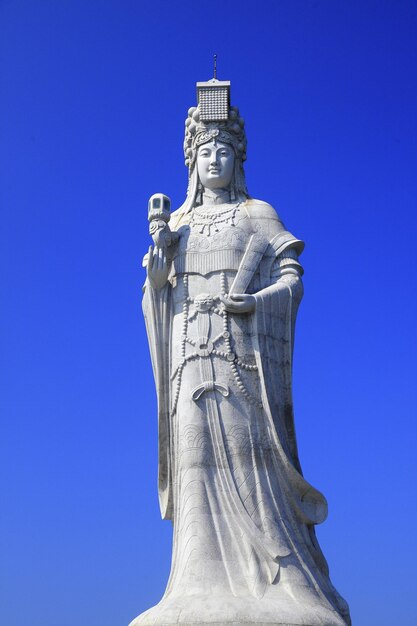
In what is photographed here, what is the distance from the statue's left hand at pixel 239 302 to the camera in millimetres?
12695

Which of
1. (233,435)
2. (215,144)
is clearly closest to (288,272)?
(215,144)

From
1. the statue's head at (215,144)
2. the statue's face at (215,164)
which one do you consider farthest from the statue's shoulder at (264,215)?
the statue's face at (215,164)

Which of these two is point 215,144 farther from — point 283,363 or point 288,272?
point 283,363

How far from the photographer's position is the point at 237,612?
1070 cm

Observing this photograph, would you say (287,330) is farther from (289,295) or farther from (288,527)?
(288,527)

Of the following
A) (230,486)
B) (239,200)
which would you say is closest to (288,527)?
(230,486)

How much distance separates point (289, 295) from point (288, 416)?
175 cm

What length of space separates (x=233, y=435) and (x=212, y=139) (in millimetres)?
4651

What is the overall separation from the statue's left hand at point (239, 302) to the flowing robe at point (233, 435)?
0.11 meters

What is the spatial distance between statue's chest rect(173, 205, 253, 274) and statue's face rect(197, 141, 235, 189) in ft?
1.80

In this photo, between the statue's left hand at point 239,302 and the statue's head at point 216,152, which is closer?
the statue's left hand at point 239,302

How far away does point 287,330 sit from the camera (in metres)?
13.2

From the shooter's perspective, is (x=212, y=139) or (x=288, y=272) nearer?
(x=288, y=272)

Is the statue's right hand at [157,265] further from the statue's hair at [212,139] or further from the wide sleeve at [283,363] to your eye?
the wide sleeve at [283,363]
